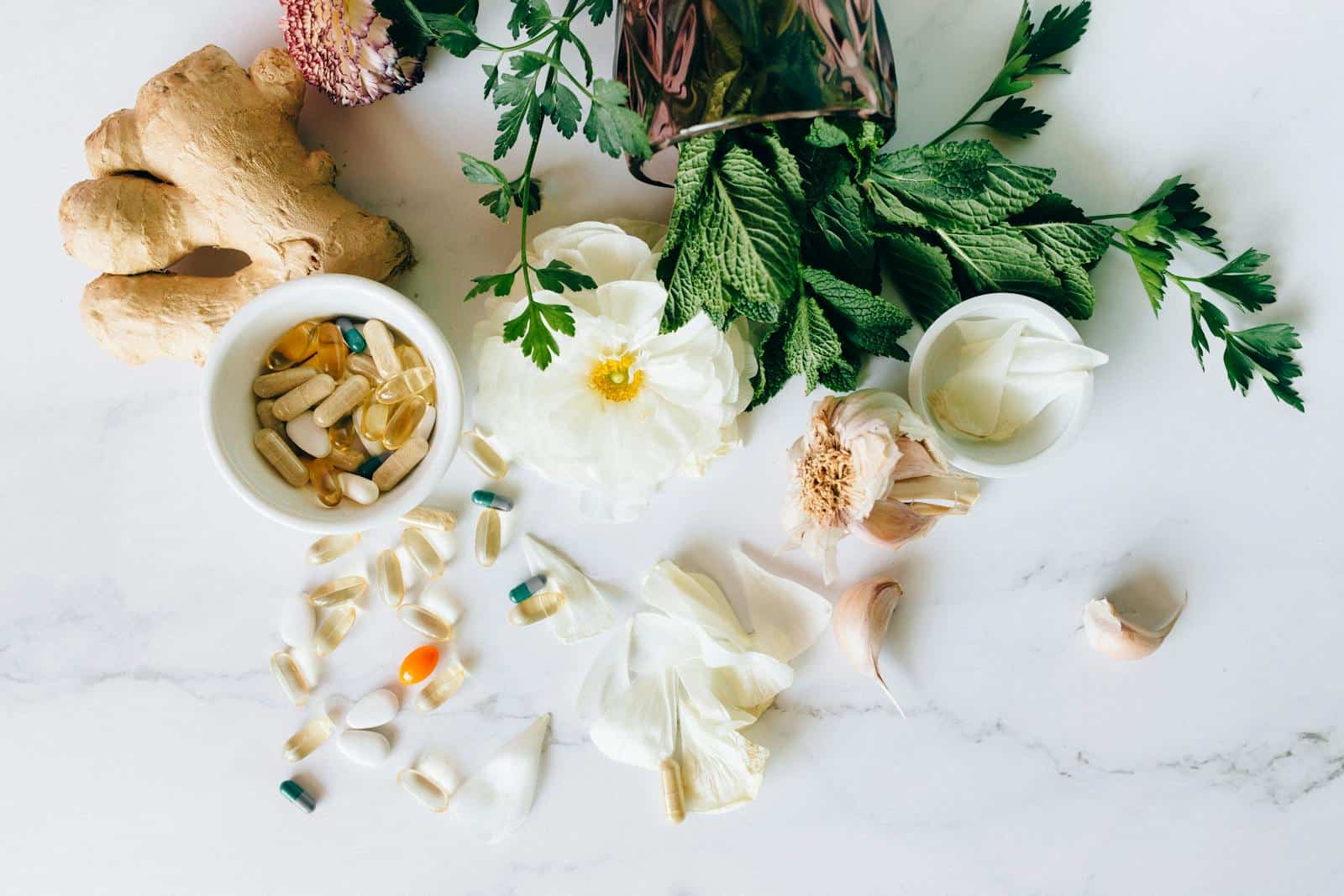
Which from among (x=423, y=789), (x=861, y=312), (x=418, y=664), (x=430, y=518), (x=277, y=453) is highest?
(x=861, y=312)

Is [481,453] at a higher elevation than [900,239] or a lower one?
lower

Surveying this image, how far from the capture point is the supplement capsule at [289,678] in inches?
32.4

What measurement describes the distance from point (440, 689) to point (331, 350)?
0.33 m

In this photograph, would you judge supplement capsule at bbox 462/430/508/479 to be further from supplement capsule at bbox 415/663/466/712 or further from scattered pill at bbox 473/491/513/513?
supplement capsule at bbox 415/663/466/712

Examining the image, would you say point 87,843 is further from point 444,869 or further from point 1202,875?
point 1202,875

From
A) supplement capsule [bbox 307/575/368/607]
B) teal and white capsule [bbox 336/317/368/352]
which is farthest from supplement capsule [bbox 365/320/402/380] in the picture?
supplement capsule [bbox 307/575/368/607]

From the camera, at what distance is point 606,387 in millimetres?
727

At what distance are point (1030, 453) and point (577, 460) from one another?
0.38 m

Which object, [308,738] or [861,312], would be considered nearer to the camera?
[861,312]

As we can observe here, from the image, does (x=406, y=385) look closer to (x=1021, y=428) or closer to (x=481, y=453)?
(x=481, y=453)

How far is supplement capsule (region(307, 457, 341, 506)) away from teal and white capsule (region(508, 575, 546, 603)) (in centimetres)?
18

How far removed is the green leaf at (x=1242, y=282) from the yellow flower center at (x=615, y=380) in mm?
479

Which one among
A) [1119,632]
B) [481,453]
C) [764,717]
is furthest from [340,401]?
[1119,632]

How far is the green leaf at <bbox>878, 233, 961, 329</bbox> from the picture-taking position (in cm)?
71
